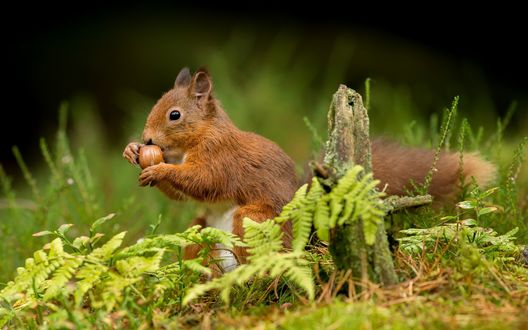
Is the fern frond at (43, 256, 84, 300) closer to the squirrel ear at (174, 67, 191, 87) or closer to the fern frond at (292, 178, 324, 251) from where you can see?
the fern frond at (292, 178, 324, 251)

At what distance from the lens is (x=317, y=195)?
228 centimetres

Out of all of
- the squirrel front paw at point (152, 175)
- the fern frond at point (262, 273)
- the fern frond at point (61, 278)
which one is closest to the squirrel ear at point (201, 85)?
the squirrel front paw at point (152, 175)

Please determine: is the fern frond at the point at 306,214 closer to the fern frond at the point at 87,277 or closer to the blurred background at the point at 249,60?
the fern frond at the point at 87,277

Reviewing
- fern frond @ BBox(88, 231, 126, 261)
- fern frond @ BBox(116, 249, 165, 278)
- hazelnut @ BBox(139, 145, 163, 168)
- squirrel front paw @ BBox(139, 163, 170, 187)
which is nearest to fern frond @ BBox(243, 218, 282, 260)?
fern frond @ BBox(116, 249, 165, 278)

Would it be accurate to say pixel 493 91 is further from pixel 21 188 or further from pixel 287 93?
pixel 21 188

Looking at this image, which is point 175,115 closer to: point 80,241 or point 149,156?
point 149,156

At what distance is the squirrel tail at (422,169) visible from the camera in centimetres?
337

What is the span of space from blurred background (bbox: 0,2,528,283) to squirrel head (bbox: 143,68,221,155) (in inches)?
81.6

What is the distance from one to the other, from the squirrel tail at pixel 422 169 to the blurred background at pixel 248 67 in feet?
6.58

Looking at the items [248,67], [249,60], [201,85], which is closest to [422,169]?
[201,85]

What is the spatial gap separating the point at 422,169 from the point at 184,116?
1.10 m

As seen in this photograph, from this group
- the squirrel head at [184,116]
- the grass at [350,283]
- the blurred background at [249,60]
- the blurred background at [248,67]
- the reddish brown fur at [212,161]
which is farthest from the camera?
the blurred background at [249,60]

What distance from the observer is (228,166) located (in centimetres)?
331

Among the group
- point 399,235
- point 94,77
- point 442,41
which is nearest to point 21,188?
point 94,77
